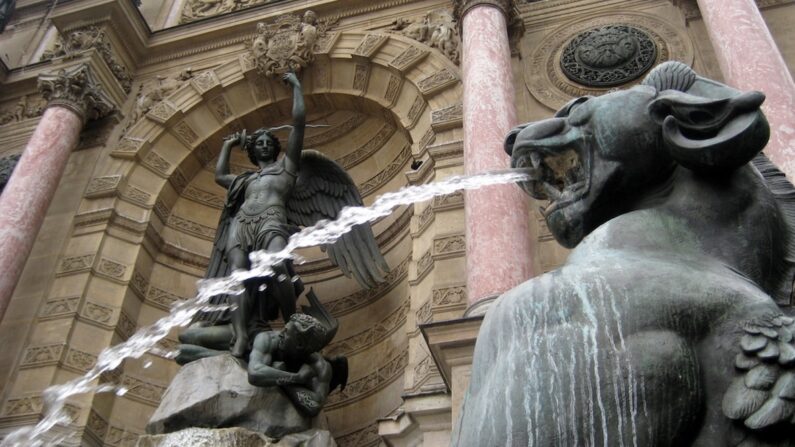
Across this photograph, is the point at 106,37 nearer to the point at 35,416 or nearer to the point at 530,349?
the point at 35,416

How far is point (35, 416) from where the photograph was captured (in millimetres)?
6320

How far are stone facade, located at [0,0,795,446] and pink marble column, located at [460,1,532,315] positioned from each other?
0.26 meters

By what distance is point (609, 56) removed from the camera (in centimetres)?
704

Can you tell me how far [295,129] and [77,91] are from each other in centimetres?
361

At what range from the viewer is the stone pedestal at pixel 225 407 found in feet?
14.9

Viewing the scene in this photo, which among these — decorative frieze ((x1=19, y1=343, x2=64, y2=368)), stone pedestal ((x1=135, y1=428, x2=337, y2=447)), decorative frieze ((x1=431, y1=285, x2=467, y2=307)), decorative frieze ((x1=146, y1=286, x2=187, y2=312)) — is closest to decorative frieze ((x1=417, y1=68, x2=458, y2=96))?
decorative frieze ((x1=431, y1=285, x2=467, y2=307))

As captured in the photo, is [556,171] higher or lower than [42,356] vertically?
lower

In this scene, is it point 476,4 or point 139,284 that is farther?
point 139,284

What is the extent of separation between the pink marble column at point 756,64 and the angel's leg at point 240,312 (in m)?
3.80

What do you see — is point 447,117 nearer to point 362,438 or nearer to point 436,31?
point 436,31

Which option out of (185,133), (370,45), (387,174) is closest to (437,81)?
(370,45)

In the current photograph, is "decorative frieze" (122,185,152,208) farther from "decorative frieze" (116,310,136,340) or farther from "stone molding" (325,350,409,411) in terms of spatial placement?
"stone molding" (325,350,409,411)

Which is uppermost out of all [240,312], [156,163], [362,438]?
[156,163]

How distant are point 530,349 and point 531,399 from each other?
93 mm
